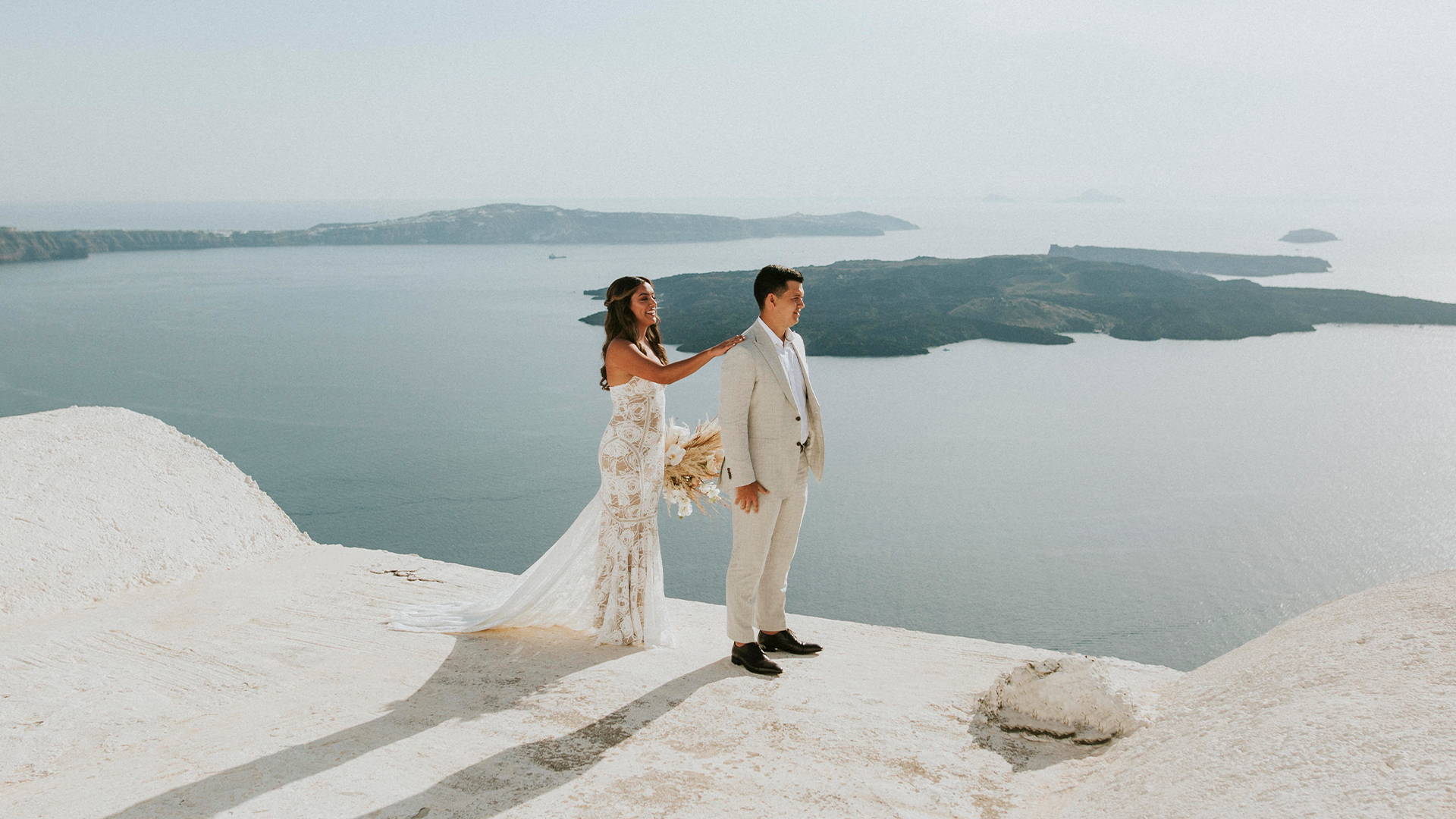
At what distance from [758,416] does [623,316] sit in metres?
0.71

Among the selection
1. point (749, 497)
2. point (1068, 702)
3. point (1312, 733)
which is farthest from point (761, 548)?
point (1312, 733)

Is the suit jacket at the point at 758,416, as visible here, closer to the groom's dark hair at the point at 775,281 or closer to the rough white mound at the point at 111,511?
the groom's dark hair at the point at 775,281

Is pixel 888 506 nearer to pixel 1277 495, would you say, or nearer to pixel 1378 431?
pixel 1277 495

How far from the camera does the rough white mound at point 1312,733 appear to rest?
2270 millimetres

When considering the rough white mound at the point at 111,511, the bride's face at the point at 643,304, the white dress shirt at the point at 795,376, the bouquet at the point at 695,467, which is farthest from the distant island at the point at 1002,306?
the white dress shirt at the point at 795,376

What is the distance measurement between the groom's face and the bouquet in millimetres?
925

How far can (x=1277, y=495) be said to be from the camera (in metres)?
17.7

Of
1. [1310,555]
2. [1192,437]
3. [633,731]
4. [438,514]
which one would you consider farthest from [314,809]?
[1192,437]

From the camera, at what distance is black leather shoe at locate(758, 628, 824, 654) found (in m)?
4.08

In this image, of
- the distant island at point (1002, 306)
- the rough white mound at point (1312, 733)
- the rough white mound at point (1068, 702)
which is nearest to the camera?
the rough white mound at point (1312, 733)

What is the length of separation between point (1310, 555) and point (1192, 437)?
321 inches

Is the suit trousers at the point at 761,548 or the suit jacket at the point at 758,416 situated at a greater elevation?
the suit jacket at the point at 758,416

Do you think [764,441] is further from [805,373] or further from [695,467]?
[695,467]

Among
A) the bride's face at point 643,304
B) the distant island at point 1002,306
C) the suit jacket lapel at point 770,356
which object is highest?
the distant island at point 1002,306
